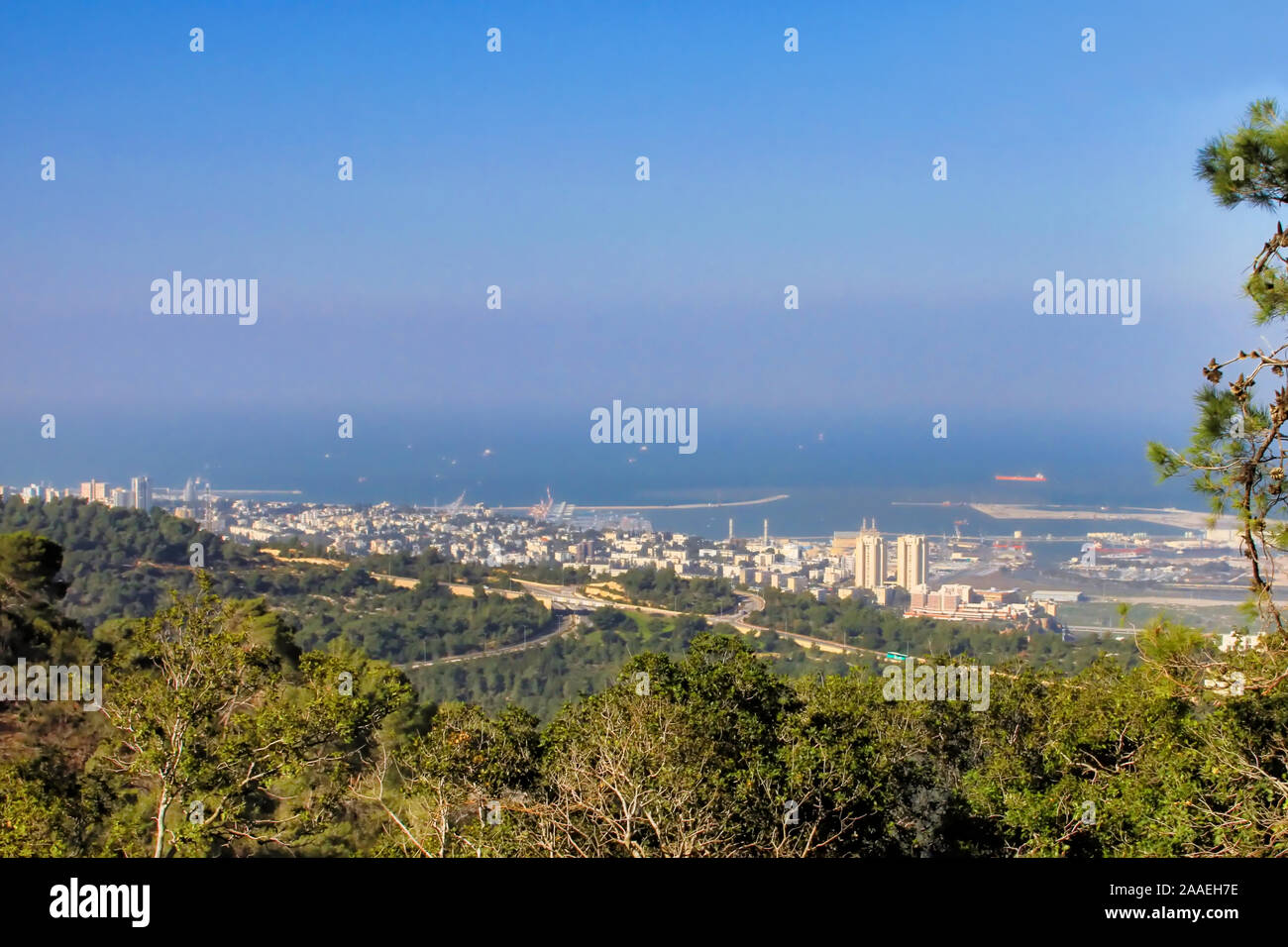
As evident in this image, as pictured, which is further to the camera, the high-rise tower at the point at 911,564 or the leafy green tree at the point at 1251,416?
the high-rise tower at the point at 911,564

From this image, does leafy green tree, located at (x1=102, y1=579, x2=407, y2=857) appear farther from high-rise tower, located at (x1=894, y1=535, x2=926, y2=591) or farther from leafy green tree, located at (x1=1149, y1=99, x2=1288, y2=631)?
high-rise tower, located at (x1=894, y1=535, x2=926, y2=591)

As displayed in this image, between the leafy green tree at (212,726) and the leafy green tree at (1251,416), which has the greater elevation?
the leafy green tree at (1251,416)

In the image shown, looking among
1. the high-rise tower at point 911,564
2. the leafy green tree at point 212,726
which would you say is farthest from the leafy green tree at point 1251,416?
the high-rise tower at point 911,564

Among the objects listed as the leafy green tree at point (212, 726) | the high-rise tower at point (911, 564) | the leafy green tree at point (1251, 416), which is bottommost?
the high-rise tower at point (911, 564)

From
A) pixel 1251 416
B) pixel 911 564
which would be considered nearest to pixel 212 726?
pixel 1251 416

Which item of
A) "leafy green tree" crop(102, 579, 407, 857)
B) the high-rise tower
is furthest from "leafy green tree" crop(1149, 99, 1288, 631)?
the high-rise tower

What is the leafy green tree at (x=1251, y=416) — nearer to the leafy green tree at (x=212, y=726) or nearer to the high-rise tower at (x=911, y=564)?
the leafy green tree at (x=212, y=726)
